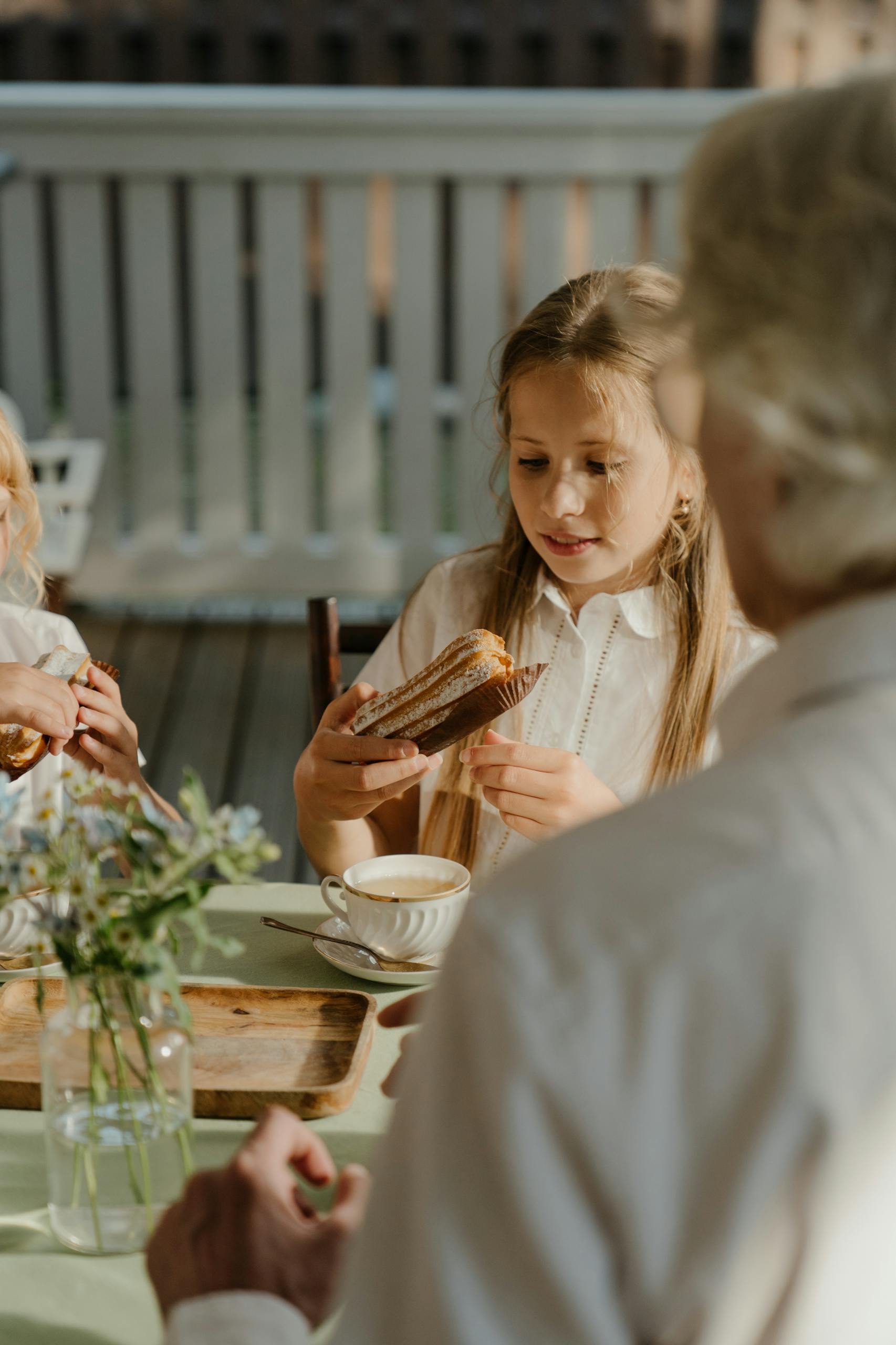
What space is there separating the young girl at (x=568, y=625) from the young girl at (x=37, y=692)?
22cm

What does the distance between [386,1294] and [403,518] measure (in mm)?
4353

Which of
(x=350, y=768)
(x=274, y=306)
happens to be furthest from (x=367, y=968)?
(x=274, y=306)

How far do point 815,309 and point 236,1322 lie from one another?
0.53 metres

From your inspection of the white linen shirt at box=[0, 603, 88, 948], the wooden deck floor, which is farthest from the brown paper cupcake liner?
the wooden deck floor

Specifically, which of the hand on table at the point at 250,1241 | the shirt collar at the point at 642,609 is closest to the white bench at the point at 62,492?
the shirt collar at the point at 642,609

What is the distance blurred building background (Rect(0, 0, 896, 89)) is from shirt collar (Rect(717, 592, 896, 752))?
6.35m

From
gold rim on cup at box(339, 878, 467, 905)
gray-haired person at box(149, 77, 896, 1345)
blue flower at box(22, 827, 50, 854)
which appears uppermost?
gray-haired person at box(149, 77, 896, 1345)

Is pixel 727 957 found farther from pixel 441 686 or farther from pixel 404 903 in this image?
pixel 441 686

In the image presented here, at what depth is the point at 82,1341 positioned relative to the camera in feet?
2.50

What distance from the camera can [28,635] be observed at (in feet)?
5.78

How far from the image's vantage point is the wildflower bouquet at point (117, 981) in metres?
0.73

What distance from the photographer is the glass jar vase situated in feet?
2.54

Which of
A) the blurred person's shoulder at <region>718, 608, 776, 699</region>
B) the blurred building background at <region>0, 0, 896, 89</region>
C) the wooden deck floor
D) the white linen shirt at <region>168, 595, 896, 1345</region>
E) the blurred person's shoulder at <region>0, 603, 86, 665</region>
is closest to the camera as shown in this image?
the white linen shirt at <region>168, 595, 896, 1345</region>

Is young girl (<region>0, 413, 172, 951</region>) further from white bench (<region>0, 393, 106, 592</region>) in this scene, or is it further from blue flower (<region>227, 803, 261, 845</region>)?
white bench (<region>0, 393, 106, 592</region>)
